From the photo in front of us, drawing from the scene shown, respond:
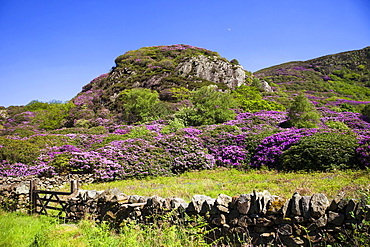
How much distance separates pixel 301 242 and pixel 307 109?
54.8 ft

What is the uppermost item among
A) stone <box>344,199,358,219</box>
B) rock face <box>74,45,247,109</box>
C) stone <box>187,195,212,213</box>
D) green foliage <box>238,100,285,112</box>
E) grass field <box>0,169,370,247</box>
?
rock face <box>74,45,247,109</box>

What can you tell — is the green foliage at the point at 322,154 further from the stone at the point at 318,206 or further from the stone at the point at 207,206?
the stone at the point at 207,206

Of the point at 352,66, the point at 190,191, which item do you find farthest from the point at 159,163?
the point at 352,66

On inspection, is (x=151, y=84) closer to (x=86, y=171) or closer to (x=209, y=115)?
(x=209, y=115)

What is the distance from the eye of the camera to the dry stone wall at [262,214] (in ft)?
11.4

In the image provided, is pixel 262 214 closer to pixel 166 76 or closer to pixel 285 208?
pixel 285 208

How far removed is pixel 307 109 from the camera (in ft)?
58.9

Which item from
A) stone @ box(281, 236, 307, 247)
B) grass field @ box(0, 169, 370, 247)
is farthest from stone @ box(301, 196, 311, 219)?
grass field @ box(0, 169, 370, 247)

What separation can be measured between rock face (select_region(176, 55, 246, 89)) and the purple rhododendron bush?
2361 centimetres

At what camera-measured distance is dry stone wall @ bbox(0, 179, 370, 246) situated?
349 cm

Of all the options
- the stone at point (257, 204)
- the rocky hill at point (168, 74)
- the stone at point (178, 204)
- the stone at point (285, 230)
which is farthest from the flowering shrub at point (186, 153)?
the rocky hill at point (168, 74)

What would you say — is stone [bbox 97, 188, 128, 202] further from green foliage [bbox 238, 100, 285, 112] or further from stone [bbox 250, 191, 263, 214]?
green foliage [bbox 238, 100, 285, 112]

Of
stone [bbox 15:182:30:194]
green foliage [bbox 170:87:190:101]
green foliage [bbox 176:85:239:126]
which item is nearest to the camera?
stone [bbox 15:182:30:194]

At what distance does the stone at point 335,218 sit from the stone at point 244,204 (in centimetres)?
128
